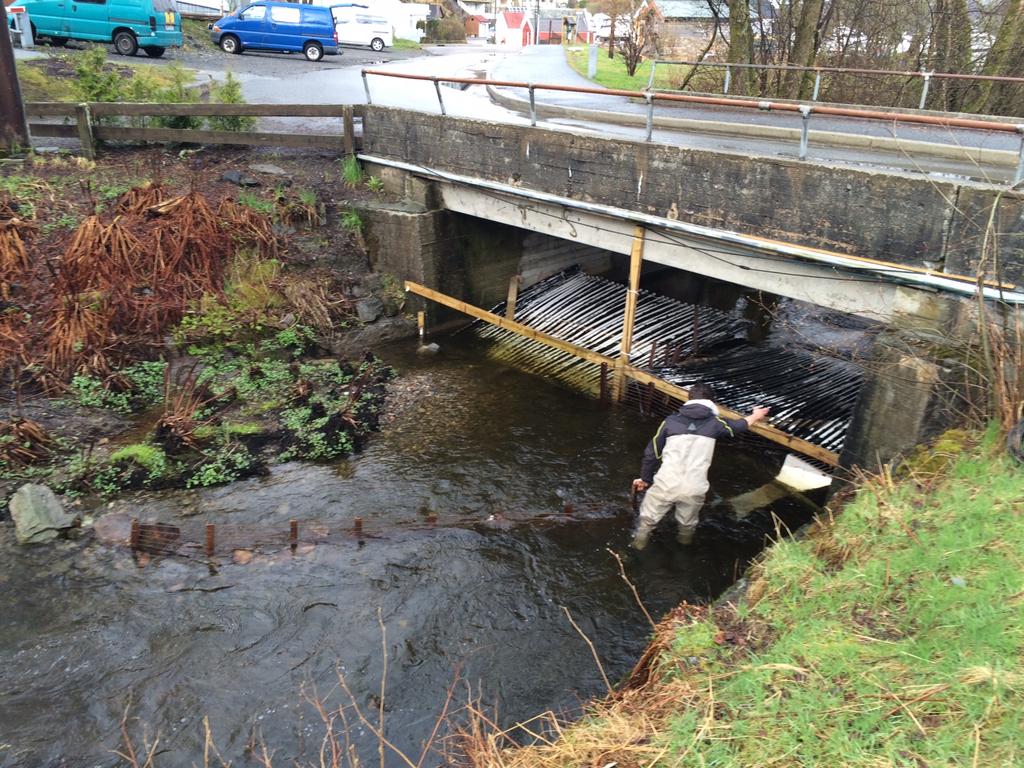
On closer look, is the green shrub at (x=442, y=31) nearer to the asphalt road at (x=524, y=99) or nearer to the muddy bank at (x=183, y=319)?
the asphalt road at (x=524, y=99)

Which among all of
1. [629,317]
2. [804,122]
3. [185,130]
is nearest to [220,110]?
[185,130]

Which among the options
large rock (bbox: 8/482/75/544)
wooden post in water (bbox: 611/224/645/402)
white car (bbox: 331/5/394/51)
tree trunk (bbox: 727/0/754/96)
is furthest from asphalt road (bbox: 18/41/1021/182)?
large rock (bbox: 8/482/75/544)

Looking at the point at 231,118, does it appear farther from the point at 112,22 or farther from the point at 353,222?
the point at 112,22

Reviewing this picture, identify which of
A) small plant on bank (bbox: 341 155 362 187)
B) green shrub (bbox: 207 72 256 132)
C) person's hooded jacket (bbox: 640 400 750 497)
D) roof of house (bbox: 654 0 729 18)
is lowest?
person's hooded jacket (bbox: 640 400 750 497)

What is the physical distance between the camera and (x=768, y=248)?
7.79 meters

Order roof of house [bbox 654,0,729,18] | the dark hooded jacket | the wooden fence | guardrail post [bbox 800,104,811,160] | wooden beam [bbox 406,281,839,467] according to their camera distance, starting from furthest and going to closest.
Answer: roof of house [bbox 654,0,729,18]
the wooden fence
wooden beam [bbox 406,281,839,467]
guardrail post [bbox 800,104,811,160]
the dark hooded jacket

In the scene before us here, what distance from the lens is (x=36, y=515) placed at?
7.08m

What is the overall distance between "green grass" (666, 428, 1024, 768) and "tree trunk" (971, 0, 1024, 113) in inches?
535

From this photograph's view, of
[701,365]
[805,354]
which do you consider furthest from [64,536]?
[805,354]

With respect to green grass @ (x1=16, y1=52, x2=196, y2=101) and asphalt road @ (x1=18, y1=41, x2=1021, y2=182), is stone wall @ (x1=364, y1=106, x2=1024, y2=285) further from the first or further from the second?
green grass @ (x1=16, y1=52, x2=196, y2=101)

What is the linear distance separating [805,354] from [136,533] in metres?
9.39

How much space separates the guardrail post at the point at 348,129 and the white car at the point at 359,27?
2533 centimetres

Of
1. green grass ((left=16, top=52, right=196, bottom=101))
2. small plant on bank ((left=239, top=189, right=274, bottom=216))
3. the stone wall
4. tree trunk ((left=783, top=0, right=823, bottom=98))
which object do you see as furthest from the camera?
tree trunk ((left=783, top=0, right=823, bottom=98))

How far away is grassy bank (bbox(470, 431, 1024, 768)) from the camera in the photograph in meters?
3.40
